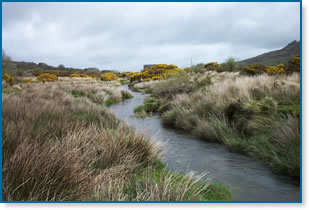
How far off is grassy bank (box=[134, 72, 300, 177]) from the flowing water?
272 mm

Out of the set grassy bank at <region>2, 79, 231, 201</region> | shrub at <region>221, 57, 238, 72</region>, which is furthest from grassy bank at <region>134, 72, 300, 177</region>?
shrub at <region>221, 57, 238, 72</region>

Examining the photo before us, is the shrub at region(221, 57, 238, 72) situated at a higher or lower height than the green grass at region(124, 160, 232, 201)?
higher

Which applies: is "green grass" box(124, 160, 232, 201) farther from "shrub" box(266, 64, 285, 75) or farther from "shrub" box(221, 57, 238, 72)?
"shrub" box(221, 57, 238, 72)

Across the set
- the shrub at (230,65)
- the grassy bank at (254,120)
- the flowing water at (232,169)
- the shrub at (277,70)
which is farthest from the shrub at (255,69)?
the shrub at (230,65)

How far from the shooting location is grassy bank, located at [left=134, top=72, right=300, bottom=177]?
476 cm

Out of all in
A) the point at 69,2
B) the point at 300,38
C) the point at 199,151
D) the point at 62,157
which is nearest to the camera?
the point at 62,157

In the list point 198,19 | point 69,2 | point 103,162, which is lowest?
point 103,162

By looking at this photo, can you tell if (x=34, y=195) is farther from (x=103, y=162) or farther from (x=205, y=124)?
(x=205, y=124)

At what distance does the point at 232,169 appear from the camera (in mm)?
4652

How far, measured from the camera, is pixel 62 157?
112 inches

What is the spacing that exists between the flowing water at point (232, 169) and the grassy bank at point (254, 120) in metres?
0.27

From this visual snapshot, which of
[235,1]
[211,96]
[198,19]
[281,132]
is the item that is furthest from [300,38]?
[211,96]

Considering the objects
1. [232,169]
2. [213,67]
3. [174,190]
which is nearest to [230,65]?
[213,67]

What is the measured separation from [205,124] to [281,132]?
2363mm
